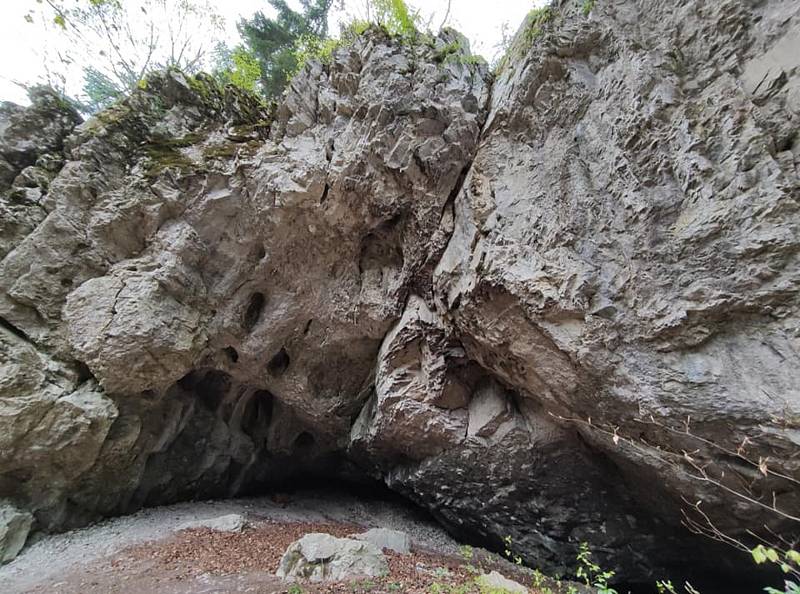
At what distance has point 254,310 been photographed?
8.97 m

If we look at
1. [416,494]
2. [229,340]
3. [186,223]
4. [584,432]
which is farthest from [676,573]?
[186,223]

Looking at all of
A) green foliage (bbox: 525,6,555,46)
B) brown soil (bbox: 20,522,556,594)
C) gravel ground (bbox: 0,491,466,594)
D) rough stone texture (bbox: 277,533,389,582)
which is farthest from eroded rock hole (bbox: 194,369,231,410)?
green foliage (bbox: 525,6,555,46)

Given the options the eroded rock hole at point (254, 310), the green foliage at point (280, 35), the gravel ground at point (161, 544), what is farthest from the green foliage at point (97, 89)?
the gravel ground at point (161, 544)

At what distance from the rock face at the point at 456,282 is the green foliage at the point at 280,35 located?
5078 mm

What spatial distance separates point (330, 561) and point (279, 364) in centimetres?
507

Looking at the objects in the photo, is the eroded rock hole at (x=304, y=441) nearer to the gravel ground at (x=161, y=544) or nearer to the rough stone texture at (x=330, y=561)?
the gravel ground at (x=161, y=544)

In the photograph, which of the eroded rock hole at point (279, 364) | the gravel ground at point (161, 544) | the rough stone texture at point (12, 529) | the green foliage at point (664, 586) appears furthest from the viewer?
the eroded rock hole at point (279, 364)

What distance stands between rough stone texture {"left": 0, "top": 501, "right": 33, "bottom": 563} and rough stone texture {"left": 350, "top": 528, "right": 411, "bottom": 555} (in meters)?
5.56

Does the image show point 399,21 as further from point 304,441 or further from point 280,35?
point 304,441

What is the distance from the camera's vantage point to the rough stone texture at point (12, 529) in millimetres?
6027

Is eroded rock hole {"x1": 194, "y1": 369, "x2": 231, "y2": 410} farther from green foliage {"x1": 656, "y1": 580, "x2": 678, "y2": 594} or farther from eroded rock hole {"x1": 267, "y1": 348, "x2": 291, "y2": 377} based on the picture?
green foliage {"x1": 656, "y1": 580, "x2": 678, "y2": 594}

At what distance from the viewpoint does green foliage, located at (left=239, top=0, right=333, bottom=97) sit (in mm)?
13703

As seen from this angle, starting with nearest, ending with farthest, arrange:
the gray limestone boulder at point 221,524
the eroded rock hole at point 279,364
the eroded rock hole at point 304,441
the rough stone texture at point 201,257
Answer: the rough stone texture at point 201,257 → the gray limestone boulder at point 221,524 → the eroded rock hole at point 279,364 → the eroded rock hole at point 304,441

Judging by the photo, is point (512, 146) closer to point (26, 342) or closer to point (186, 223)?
point (186, 223)
